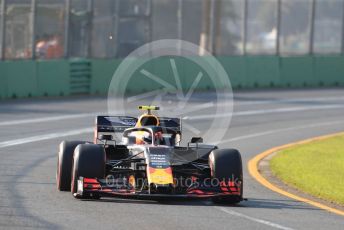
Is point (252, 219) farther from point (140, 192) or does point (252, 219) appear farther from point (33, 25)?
point (33, 25)

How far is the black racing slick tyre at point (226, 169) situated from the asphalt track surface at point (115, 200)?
17 centimetres

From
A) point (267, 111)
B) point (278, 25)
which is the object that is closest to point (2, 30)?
point (267, 111)

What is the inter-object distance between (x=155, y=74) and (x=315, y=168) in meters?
17.7

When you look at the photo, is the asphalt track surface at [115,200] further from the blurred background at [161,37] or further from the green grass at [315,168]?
the blurred background at [161,37]

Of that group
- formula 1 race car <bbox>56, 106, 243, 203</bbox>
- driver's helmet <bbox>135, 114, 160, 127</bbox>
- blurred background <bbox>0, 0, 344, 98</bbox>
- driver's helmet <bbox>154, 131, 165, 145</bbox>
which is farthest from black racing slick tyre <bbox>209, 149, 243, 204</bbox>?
blurred background <bbox>0, 0, 344, 98</bbox>

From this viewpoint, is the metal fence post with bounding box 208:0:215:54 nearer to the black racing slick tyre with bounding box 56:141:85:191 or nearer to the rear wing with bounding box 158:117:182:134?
the rear wing with bounding box 158:117:182:134

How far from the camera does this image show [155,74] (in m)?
34.2

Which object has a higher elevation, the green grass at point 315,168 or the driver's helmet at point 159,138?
the driver's helmet at point 159,138

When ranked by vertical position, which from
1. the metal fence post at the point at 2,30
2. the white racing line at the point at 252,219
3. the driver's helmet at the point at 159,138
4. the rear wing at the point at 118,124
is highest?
the metal fence post at the point at 2,30

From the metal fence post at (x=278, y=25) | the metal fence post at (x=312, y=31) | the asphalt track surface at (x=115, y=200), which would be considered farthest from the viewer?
the metal fence post at (x=312, y=31)

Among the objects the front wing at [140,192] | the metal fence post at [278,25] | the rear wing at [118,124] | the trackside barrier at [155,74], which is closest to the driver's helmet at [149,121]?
the rear wing at [118,124]

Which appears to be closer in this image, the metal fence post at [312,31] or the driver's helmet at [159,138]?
the driver's helmet at [159,138]

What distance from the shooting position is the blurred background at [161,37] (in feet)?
103

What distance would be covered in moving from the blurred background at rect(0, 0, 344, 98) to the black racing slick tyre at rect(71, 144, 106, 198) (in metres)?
17.3
